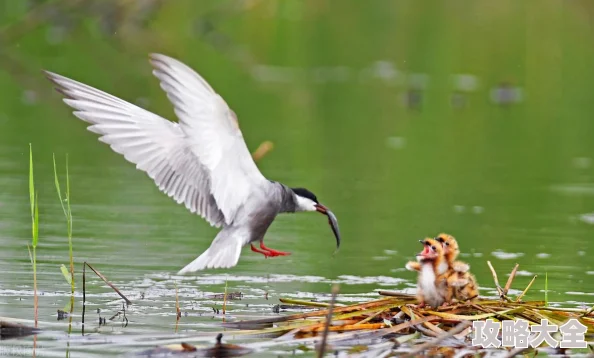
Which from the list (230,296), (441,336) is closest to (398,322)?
(441,336)

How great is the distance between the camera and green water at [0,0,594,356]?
31.0 ft

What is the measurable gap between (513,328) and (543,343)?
18 cm

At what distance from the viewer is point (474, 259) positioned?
10.4 meters

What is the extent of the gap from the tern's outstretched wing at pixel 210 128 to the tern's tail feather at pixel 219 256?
0.30 meters

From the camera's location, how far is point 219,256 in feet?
26.4

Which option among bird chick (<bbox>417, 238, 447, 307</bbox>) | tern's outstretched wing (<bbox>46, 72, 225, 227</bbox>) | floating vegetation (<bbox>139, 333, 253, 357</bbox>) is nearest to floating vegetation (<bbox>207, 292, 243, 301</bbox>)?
tern's outstretched wing (<bbox>46, 72, 225, 227</bbox>)

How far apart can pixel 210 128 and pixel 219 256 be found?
0.77 metres

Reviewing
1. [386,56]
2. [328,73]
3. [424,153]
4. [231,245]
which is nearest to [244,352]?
[231,245]

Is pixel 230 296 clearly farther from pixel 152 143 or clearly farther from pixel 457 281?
pixel 457 281

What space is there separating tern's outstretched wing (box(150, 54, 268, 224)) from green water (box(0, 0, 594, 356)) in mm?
798

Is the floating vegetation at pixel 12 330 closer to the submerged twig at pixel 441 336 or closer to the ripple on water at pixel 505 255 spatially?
the submerged twig at pixel 441 336

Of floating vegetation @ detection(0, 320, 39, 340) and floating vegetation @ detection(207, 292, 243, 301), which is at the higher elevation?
floating vegetation @ detection(207, 292, 243, 301)

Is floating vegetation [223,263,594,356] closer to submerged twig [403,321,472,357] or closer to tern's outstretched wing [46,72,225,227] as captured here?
submerged twig [403,321,472,357]

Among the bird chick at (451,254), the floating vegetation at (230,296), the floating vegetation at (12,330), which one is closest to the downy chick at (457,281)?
the bird chick at (451,254)
